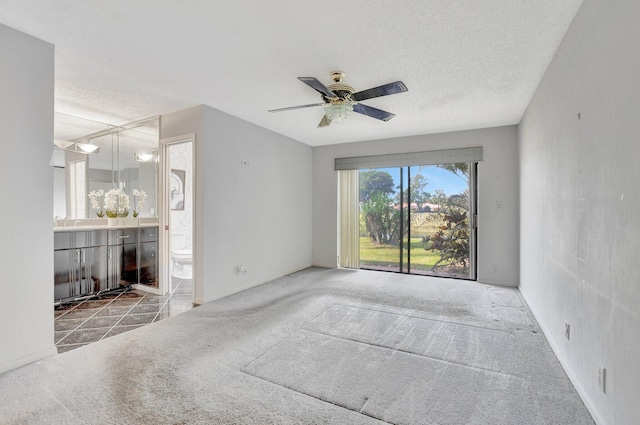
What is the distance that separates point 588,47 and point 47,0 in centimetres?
327

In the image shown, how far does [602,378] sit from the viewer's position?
5.18 feet

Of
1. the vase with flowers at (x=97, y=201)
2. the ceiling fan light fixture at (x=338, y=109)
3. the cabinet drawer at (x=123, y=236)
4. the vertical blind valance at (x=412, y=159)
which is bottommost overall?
the cabinet drawer at (x=123, y=236)

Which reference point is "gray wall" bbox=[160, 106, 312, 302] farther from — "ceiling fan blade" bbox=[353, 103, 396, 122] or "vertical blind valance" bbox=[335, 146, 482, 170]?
"ceiling fan blade" bbox=[353, 103, 396, 122]

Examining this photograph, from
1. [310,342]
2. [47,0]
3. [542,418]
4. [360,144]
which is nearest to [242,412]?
[310,342]

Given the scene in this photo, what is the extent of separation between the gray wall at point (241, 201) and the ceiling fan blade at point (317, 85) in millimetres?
1740

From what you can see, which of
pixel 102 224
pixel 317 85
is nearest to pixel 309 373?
pixel 317 85

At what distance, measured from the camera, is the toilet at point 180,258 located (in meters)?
4.92

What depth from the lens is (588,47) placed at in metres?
1.76

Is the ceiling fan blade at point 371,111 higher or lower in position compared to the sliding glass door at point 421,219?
higher

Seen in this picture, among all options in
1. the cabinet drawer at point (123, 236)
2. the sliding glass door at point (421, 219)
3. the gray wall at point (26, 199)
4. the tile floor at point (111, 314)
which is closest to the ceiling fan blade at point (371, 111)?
the sliding glass door at point (421, 219)

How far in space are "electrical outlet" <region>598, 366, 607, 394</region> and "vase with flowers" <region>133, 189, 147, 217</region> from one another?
523 cm

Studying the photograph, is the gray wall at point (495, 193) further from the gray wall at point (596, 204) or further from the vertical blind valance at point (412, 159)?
the gray wall at point (596, 204)

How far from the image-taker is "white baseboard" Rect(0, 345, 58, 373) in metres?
2.11

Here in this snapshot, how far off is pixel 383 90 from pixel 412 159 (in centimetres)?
273
